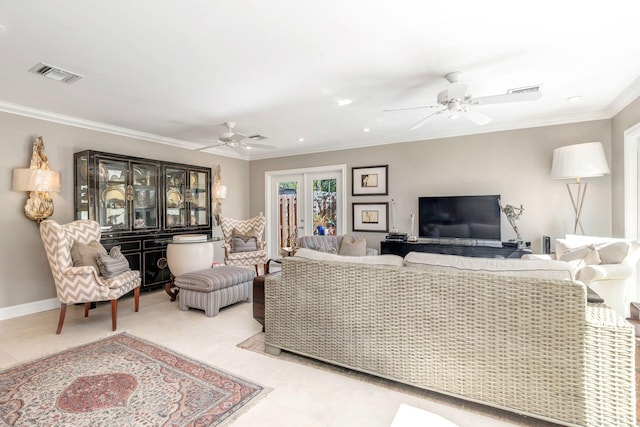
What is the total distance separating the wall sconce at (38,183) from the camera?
3.43 metres

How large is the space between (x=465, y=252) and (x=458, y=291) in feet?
9.85

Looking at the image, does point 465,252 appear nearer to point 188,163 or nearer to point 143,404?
point 143,404

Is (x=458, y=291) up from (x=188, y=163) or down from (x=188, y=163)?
down

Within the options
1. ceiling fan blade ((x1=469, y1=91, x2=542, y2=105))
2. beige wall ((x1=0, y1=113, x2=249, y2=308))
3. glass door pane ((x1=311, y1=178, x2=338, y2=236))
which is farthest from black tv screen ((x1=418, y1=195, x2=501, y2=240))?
beige wall ((x1=0, y1=113, x2=249, y2=308))

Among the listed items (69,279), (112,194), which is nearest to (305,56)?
(69,279)

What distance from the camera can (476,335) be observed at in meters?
1.73

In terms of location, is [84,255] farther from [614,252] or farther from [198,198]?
[614,252]

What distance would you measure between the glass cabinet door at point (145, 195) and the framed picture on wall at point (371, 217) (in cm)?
329

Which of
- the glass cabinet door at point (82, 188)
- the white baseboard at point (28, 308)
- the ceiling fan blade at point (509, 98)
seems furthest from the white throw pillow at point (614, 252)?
the white baseboard at point (28, 308)

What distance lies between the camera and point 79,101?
3381mm

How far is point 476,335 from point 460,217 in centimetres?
317

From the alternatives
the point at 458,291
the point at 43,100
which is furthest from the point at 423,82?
the point at 43,100

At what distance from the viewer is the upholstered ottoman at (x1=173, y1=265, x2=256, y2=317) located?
135 inches

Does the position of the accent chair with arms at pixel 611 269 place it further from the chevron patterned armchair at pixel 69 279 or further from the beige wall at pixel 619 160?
the chevron patterned armchair at pixel 69 279
